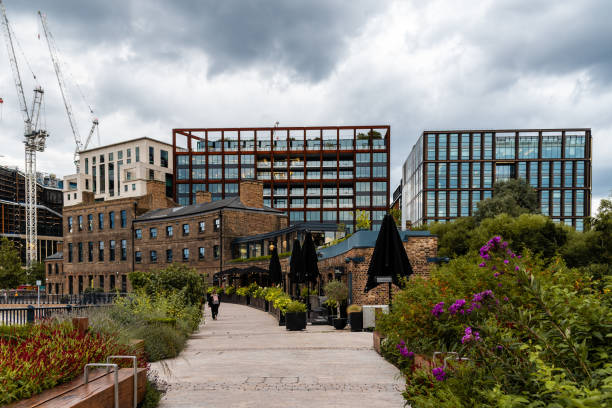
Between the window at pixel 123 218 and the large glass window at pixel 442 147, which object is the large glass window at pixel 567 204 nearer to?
the large glass window at pixel 442 147

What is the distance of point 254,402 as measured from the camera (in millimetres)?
6555

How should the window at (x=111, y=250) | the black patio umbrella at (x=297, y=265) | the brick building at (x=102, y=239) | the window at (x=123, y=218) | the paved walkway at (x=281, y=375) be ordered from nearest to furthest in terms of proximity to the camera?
the paved walkway at (x=281, y=375), the black patio umbrella at (x=297, y=265), the brick building at (x=102, y=239), the window at (x=123, y=218), the window at (x=111, y=250)

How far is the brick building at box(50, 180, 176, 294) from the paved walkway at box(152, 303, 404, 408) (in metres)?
46.8

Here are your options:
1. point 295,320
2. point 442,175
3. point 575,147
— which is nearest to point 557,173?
point 575,147

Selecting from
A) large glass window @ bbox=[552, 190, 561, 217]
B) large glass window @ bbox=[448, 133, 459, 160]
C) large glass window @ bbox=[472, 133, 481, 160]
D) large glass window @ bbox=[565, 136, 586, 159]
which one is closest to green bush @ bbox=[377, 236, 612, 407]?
large glass window @ bbox=[448, 133, 459, 160]

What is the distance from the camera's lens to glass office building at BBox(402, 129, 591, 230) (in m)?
87.0

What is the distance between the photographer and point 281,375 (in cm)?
834

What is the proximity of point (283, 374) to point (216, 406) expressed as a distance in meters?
2.27

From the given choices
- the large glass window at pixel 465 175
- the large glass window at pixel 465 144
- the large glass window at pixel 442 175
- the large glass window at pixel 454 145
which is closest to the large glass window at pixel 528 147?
the large glass window at pixel 465 144

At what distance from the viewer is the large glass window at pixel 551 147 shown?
87312 mm

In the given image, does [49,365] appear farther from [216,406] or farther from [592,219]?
[592,219]

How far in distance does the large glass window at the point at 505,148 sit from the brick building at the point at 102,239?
62.3 m

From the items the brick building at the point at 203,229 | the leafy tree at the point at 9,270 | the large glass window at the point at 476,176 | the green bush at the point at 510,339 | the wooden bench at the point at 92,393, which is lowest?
the leafy tree at the point at 9,270

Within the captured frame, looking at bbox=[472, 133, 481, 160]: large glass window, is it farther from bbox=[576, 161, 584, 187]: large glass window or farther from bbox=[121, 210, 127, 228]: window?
bbox=[121, 210, 127, 228]: window
